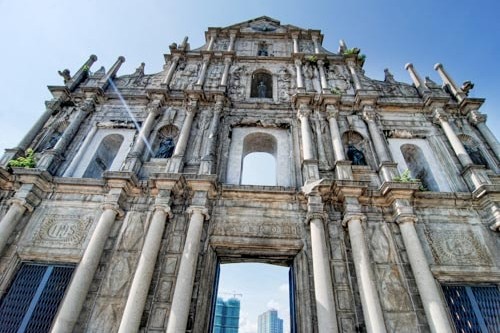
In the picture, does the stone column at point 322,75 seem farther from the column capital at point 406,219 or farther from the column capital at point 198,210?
the column capital at point 198,210

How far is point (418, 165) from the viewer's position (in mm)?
10484

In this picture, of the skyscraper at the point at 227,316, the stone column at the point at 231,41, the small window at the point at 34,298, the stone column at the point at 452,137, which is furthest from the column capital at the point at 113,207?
the skyscraper at the point at 227,316

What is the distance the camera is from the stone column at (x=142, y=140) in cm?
905

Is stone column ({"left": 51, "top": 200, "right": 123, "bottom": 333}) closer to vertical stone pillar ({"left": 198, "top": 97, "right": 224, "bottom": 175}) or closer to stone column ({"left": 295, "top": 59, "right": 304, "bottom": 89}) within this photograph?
vertical stone pillar ({"left": 198, "top": 97, "right": 224, "bottom": 175})

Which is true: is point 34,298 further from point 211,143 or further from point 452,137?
point 452,137

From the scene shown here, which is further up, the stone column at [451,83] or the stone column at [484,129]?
the stone column at [451,83]

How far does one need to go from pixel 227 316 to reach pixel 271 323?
4959 centimetres

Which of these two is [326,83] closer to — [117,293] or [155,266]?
[155,266]

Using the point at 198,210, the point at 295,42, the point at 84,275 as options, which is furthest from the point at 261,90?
the point at 84,275

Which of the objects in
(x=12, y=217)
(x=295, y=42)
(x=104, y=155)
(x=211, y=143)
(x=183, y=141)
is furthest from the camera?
(x=295, y=42)

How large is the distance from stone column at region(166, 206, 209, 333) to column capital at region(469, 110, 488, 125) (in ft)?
33.2

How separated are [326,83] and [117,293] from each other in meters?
10.3

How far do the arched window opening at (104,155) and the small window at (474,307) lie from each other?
429 inches

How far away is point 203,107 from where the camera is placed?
37.0 feet
